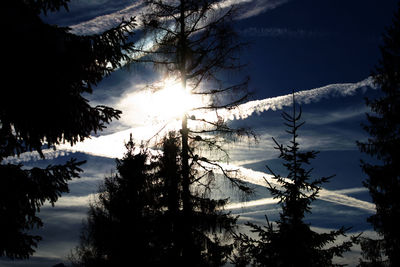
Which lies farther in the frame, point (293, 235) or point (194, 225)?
point (194, 225)

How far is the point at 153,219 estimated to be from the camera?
12.4 meters

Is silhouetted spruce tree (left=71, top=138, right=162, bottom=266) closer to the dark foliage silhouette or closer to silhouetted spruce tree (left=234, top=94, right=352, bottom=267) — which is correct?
the dark foliage silhouette

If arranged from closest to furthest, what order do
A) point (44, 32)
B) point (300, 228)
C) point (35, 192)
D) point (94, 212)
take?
1. point (44, 32)
2. point (35, 192)
3. point (300, 228)
4. point (94, 212)

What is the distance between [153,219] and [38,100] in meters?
8.55

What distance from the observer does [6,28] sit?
14.4 feet

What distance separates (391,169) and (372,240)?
3.09 m

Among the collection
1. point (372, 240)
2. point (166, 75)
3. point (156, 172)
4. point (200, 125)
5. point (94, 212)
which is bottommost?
point (372, 240)

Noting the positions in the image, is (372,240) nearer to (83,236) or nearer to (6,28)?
(6,28)

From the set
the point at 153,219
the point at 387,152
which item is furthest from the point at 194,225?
the point at 387,152

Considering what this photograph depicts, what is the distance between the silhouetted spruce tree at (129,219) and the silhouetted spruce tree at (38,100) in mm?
7574

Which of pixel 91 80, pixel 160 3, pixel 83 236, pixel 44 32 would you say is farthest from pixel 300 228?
pixel 83 236

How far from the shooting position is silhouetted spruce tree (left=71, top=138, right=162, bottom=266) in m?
13.6

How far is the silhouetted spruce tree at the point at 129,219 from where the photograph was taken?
44.5 feet

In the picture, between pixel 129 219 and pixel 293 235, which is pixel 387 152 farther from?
pixel 129 219
